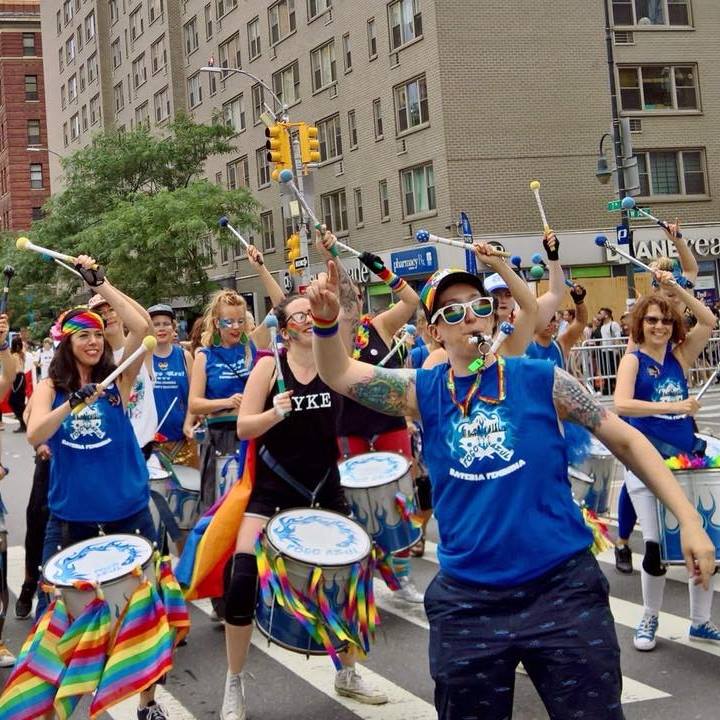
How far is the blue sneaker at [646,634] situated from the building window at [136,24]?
5220 cm

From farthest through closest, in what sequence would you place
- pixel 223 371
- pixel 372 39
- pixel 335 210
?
pixel 335 210 < pixel 372 39 < pixel 223 371

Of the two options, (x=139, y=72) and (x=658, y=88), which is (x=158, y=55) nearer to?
(x=139, y=72)

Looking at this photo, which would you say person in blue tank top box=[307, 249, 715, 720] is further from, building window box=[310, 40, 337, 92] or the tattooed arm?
building window box=[310, 40, 337, 92]

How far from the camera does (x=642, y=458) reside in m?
3.24

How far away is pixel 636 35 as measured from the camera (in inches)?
1310

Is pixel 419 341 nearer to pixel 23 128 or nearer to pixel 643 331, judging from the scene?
pixel 643 331

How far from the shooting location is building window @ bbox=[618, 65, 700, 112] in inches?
1315

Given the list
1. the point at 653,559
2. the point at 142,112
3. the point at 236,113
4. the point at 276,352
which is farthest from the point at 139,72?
the point at 653,559

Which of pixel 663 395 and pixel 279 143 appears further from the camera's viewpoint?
pixel 279 143

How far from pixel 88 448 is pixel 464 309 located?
8.08 ft

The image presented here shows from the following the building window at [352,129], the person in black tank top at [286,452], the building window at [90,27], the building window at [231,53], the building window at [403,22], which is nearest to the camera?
the person in black tank top at [286,452]

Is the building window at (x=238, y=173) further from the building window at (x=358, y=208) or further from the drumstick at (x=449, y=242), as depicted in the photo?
the drumstick at (x=449, y=242)

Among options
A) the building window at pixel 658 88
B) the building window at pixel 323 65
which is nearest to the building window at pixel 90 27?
the building window at pixel 323 65

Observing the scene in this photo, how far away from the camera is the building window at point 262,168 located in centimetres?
4250
